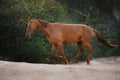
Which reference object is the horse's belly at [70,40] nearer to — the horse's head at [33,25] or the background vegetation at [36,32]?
the horse's head at [33,25]

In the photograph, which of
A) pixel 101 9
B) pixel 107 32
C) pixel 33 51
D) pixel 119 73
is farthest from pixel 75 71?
pixel 101 9

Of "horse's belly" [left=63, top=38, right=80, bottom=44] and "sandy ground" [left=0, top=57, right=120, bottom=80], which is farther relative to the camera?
"horse's belly" [left=63, top=38, right=80, bottom=44]

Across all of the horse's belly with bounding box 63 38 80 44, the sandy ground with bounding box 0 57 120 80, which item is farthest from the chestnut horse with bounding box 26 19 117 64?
the sandy ground with bounding box 0 57 120 80

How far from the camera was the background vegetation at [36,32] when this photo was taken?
60.8 ft

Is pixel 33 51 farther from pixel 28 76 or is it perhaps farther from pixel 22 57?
pixel 28 76

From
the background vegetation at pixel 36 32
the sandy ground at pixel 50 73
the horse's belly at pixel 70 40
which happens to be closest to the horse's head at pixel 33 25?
the horse's belly at pixel 70 40

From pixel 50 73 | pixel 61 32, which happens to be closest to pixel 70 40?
pixel 61 32

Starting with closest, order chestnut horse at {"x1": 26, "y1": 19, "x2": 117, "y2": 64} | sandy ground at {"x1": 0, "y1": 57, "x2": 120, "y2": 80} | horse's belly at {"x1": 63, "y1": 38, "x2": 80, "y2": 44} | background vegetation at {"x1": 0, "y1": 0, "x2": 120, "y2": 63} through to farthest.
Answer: sandy ground at {"x1": 0, "y1": 57, "x2": 120, "y2": 80} → chestnut horse at {"x1": 26, "y1": 19, "x2": 117, "y2": 64} → horse's belly at {"x1": 63, "y1": 38, "x2": 80, "y2": 44} → background vegetation at {"x1": 0, "y1": 0, "x2": 120, "y2": 63}

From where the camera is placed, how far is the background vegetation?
18531 millimetres

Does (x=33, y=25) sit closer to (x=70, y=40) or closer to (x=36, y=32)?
(x=70, y=40)

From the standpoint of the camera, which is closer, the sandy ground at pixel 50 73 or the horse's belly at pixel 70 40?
the sandy ground at pixel 50 73

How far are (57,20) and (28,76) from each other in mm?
11172

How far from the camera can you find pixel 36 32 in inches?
749

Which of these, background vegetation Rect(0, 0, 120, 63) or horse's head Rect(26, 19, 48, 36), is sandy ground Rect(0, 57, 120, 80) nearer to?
horse's head Rect(26, 19, 48, 36)
